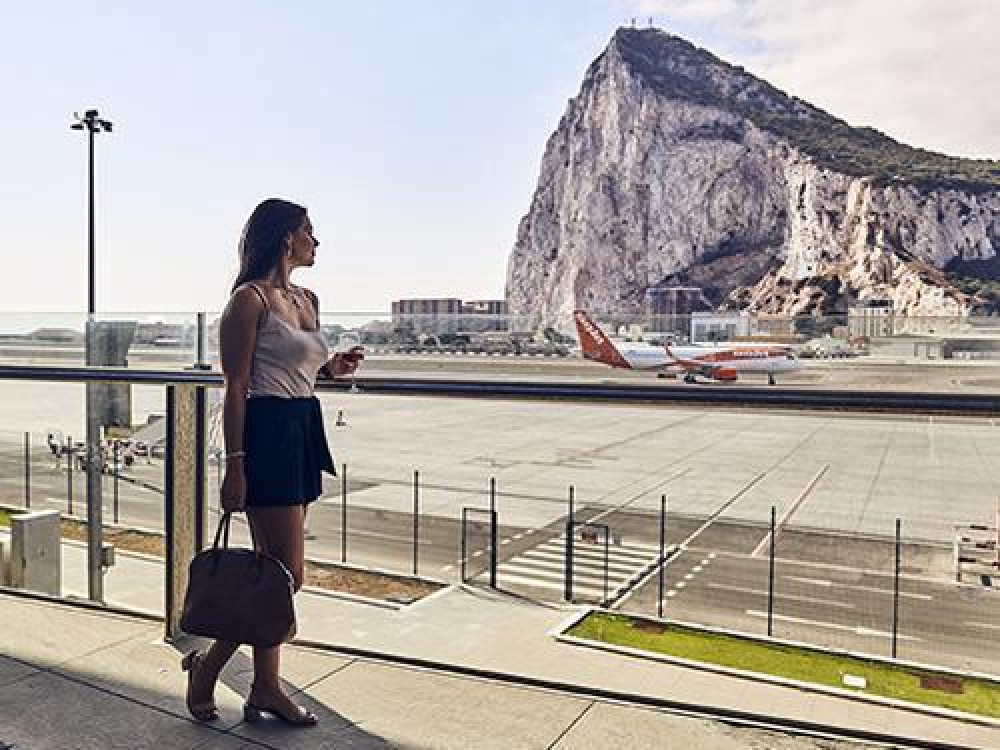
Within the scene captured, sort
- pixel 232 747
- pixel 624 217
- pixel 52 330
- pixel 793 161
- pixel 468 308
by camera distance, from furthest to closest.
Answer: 1. pixel 468 308
2. pixel 624 217
3. pixel 793 161
4. pixel 52 330
5. pixel 232 747

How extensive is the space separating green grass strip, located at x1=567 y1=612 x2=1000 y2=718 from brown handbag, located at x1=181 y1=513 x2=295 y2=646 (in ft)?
39.1

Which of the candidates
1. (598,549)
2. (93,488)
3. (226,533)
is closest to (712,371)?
(226,533)

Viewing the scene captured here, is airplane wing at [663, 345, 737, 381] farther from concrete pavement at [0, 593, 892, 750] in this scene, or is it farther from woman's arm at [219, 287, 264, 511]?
woman's arm at [219, 287, 264, 511]

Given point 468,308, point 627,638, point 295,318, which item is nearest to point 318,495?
point 295,318

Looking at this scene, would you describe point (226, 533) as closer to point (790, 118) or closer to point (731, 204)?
point (731, 204)

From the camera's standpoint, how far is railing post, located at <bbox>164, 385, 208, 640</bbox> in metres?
3.41

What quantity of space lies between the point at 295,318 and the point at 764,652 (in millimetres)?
14661

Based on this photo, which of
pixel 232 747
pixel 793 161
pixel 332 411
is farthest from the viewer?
pixel 793 161

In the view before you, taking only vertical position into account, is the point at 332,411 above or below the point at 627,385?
below

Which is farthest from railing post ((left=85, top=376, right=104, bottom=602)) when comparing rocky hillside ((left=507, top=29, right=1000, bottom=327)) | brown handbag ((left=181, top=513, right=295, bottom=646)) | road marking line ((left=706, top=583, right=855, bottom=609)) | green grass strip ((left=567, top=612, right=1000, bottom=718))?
rocky hillside ((left=507, top=29, right=1000, bottom=327))

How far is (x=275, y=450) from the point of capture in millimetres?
2465

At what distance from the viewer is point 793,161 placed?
12581cm

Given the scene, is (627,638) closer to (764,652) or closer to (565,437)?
(764,652)

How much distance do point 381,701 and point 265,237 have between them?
153 cm
